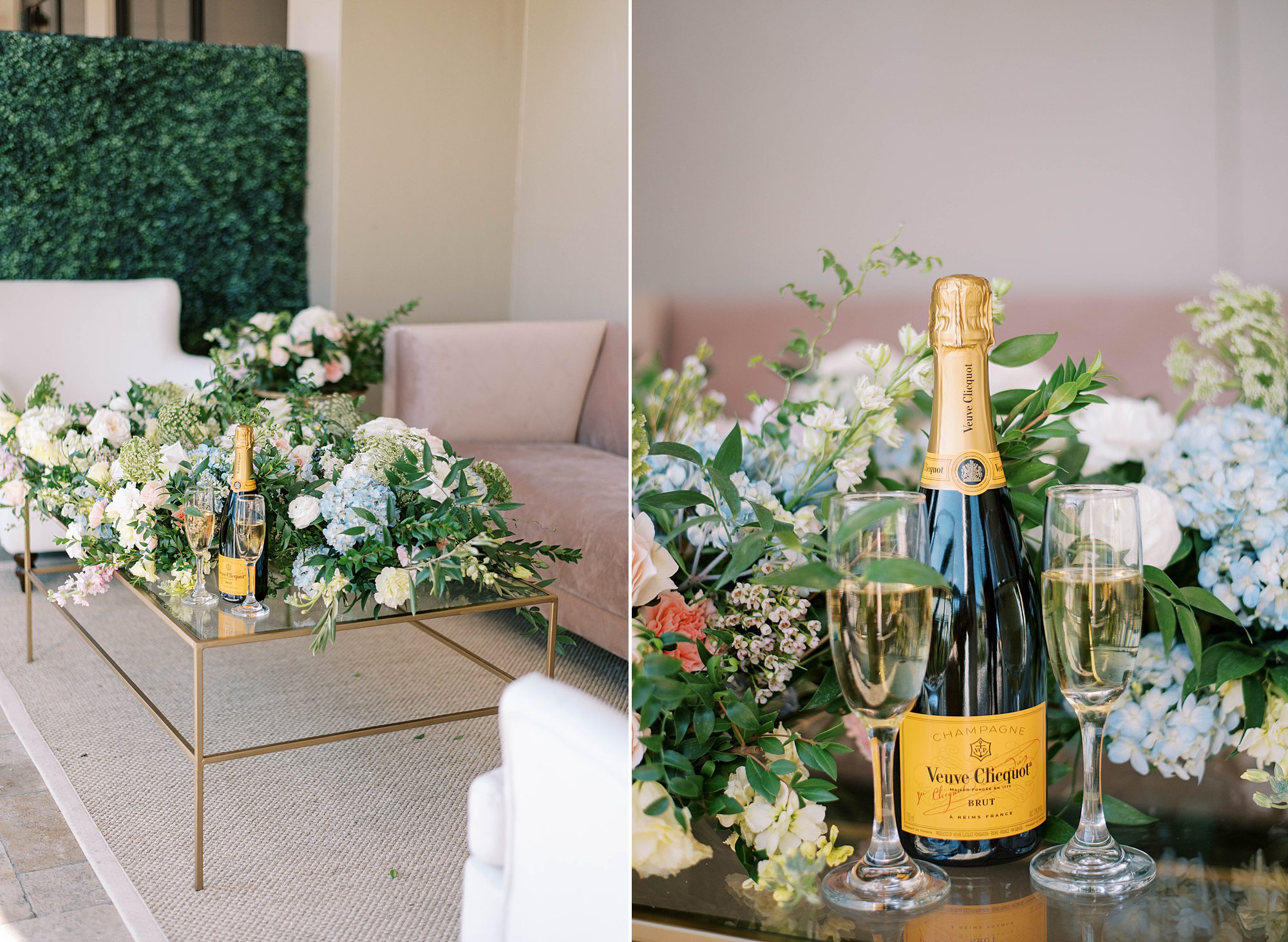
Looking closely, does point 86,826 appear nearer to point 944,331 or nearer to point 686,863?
point 686,863

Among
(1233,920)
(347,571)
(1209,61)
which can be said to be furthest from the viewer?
(347,571)

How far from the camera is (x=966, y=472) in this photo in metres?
0.60

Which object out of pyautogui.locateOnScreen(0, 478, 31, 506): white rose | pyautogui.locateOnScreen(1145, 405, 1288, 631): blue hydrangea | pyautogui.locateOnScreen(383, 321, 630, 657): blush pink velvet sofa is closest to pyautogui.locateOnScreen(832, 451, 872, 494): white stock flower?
pyautogui.locateOnScreen(1145, 405, 1288, 631): blue hydrangea

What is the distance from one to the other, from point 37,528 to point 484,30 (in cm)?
282

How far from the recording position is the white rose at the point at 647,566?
60 cm

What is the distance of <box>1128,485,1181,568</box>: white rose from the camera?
0.68 meters

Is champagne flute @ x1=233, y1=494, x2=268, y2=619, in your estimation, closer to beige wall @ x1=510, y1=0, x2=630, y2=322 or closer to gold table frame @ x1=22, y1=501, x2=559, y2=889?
gold table frame @ x1=22, y1=501, x2=559, y2=889

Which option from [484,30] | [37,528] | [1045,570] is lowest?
[37,528]

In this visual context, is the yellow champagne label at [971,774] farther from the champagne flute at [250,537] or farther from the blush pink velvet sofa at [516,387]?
the blush pink velvet sofa at [516,387]

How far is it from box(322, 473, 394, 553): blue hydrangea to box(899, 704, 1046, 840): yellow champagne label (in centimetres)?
139

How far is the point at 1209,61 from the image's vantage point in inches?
43.3

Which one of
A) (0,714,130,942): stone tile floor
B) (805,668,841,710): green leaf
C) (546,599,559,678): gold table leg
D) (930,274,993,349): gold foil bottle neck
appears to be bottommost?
(0,714,130,942): stone tile floor

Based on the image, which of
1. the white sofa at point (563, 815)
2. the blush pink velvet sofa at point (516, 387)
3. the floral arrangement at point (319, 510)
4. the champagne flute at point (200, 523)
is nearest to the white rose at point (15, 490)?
the floral arrangement at point (319, 510)

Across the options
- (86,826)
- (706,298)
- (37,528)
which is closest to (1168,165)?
(706,298)
